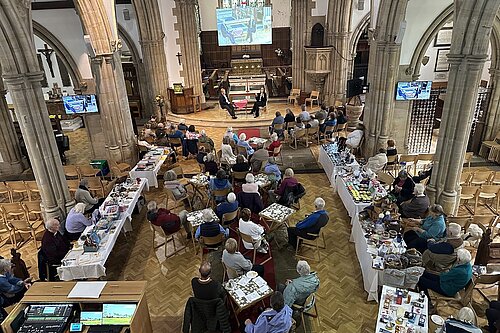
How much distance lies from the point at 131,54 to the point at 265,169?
1046 cm

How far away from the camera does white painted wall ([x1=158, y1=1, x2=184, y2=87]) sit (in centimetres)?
1554

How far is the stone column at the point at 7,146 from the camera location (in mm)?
11516

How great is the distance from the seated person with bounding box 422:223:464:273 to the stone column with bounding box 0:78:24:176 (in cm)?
1191

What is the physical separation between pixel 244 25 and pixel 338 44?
191 inches

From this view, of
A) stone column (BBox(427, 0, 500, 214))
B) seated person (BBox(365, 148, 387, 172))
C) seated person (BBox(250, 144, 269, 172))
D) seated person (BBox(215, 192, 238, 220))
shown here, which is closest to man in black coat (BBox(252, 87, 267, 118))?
seated person (BBox(250, 144, 269, 172))

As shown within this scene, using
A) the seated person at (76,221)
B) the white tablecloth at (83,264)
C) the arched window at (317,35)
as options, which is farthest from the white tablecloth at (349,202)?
the arched window at (317,35)

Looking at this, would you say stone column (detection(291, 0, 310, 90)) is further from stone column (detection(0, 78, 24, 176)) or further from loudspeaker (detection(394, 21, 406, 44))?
stone column (detection(0, 78, 24, 176))

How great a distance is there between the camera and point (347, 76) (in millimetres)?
16734

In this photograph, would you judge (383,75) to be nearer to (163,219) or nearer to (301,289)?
(163,219)

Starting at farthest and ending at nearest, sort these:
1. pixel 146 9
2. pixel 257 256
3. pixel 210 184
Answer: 1. pixel 146 9
2. pixel 210 184
3. pixel 257 256

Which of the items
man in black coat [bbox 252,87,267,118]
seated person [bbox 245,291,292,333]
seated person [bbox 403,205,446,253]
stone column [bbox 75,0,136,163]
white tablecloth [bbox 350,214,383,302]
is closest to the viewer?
seated person [bbox 245,291,292,333]

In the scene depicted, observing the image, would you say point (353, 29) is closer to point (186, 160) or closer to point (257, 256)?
point (186, 160)

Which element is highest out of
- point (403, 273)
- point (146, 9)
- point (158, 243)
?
point (146, 9)

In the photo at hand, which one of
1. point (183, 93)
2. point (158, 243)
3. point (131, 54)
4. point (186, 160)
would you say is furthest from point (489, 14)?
point (131, 54)
